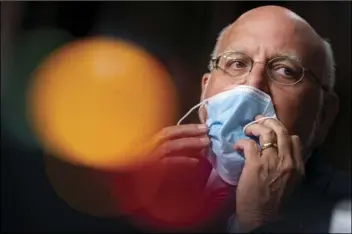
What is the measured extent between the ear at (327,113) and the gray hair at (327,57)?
29 mm

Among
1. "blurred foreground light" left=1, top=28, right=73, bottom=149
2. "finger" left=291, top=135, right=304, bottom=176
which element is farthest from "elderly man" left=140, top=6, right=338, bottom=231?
"blurred foreground light" left=1, top=28, right=73, bottom=149

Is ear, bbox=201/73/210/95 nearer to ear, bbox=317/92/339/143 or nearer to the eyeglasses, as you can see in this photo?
the eyeglasses

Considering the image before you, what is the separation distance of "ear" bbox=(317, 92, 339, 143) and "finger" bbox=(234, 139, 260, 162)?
22 centimetres

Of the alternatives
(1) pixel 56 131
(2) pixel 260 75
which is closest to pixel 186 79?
(2) pixel 260 75

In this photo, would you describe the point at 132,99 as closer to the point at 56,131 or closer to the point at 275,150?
the point at 56,131

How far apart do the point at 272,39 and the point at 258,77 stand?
10 centimetres

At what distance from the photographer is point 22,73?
1.72 m

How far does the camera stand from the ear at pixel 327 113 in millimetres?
1536

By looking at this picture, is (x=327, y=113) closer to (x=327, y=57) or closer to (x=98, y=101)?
(x=327, y=57)

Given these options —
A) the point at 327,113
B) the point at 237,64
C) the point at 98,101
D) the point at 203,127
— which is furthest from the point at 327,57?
the point at 98,101

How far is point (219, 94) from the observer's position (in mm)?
1454

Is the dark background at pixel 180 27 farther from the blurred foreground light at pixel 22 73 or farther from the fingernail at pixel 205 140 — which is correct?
the fingernail at pixel 205 140

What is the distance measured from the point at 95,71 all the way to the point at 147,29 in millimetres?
176

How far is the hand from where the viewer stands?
4.58 feet
